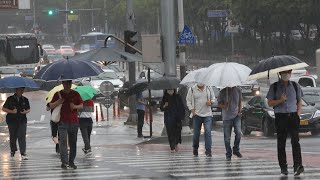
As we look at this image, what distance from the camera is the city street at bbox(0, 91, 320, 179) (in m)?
15.2

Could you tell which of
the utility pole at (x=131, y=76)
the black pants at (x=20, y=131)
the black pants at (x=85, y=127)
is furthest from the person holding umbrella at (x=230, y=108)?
the utility pole at (x=131, y=76)

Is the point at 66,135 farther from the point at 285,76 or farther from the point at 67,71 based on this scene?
the point at 285,76

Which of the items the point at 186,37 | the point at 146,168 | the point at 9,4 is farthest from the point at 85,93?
the point at 9,4

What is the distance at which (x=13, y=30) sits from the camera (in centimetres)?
16025

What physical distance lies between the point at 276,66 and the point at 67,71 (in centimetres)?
443

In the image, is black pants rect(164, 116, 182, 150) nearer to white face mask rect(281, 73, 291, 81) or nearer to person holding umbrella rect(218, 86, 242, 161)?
person holding umbrella rect(218, 86, 242, 161)

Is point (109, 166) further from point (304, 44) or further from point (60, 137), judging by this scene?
point (304, 44)

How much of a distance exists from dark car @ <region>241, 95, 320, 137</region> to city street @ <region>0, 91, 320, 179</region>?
0.35 metres

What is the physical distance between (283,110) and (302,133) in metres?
14.3

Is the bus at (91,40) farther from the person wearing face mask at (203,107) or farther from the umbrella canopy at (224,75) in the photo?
the umbrella canopy at (224,75)

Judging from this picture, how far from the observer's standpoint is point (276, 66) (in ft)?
47.2

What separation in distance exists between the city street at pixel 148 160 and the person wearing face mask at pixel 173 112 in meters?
0.47

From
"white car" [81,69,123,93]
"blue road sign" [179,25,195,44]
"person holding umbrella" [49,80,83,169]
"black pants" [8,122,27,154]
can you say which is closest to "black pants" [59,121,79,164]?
"person holding umbrella" [49,80,83,169]

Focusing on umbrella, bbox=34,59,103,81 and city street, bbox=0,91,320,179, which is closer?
city street, bbox=0,91,320,179
